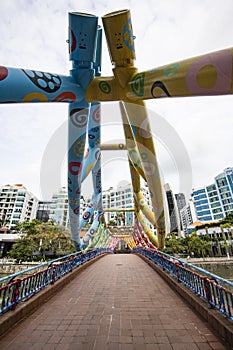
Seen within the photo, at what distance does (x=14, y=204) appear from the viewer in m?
58.8

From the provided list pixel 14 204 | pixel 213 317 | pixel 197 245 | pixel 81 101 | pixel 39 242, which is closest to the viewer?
pixel 213 317

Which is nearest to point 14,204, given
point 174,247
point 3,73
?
point 174,247

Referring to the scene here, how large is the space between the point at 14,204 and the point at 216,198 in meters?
64.1

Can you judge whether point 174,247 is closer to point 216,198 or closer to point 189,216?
point 216,198

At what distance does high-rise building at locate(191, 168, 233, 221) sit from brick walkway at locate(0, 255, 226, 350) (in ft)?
197

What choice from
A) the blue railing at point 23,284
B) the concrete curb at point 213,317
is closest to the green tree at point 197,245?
the blue railing at point 23,284

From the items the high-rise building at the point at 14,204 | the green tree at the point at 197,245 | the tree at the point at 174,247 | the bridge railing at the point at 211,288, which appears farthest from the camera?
the high-rise building at the point at 14,204

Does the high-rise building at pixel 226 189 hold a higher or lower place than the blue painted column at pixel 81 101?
higher

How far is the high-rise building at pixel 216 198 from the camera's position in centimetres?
5616

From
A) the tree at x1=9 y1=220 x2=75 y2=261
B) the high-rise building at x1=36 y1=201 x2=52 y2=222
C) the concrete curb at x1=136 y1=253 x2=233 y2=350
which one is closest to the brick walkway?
the concrete curb at x1=136 y1=253 x2=233 y2=350

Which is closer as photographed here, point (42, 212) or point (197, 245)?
point (197, 245)

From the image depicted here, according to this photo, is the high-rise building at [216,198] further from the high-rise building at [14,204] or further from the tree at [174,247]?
the high-rise building at [14,204]

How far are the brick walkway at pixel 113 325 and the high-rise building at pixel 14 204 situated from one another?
2390 inches

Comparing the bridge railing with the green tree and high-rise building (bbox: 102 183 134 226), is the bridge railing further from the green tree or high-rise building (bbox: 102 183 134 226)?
high-rise building (bbox: 102 183 134 226)
